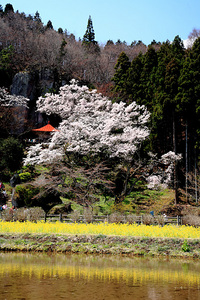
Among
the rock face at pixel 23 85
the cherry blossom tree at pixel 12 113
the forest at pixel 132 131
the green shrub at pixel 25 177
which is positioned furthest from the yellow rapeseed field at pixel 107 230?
the rock face at pixel 23 85

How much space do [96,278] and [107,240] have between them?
5.30 metres

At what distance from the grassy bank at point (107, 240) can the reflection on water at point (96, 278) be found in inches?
42.9

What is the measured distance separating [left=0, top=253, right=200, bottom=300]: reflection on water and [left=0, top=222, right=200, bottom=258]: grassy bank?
109 cm

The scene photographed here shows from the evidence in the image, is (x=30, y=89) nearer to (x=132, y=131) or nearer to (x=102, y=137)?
(x=102, y=137)

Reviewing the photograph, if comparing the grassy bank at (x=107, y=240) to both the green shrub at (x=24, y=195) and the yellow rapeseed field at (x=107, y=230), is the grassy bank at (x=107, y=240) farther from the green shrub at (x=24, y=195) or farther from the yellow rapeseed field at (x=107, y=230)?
the green shrub at (x=24, y=195)

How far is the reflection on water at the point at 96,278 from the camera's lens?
7.35 metres

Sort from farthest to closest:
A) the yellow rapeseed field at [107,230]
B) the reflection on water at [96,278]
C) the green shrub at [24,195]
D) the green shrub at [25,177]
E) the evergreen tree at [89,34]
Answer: the evergreen tree at [89,34], the green shrub at [25,177], the green shrub at [24,195], the yellow rapeseed field at [107,230], the reflection on water at [96,278]

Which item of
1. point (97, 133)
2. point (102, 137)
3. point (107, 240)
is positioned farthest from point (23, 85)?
point (107, 240)

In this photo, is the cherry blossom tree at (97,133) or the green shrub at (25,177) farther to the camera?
the green shrub at (25,177)

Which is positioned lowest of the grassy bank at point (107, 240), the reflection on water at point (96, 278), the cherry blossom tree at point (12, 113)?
the reflection on water at point (96, 278)

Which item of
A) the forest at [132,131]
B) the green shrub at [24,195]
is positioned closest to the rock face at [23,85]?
the forest at [132,131]

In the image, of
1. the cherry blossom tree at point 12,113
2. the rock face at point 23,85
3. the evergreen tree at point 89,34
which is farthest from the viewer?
the evergreen tree at point 89,34

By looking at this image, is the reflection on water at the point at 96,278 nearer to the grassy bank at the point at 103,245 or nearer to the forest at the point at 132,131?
the grassy bank at the point at 103,245

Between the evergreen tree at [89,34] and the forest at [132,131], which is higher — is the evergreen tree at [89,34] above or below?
above
